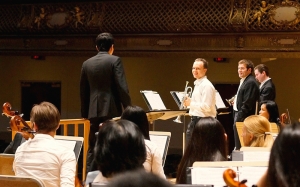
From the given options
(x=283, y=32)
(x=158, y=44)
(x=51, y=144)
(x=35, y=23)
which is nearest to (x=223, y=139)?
(x=51, y=144)

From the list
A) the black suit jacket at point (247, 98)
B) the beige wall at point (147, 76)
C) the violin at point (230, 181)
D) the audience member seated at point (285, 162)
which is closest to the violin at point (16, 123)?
the violin at point (230, 181)

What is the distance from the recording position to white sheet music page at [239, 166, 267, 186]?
306 centimetres

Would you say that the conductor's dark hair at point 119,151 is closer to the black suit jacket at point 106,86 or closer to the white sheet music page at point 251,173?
the white sheet music page at point 251,173

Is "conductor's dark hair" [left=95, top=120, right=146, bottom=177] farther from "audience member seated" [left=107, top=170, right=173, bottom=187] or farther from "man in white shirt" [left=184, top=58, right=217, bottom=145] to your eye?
"man in white shirt" [left=184, top=58, right=217, bottom=145]

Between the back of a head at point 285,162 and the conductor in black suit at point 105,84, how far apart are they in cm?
412

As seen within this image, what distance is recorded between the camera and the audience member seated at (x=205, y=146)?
3795 mm

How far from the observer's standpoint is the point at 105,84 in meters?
6.00

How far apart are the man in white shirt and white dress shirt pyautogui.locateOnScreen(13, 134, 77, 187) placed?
3.74 m

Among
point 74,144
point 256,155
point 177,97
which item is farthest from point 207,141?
point 177,97

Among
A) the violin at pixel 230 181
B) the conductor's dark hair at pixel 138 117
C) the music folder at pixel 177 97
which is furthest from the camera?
the music folder at pixel 177 97

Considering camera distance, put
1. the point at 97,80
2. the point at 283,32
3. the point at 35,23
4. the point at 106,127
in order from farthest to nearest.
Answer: the point at 35,23
the point at 283,32
the point at 97,80
the point at 106,127

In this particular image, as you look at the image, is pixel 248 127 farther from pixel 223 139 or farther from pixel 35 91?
pixel 35 91

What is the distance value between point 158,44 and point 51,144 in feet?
21.9

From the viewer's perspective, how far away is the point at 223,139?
12.7ft
